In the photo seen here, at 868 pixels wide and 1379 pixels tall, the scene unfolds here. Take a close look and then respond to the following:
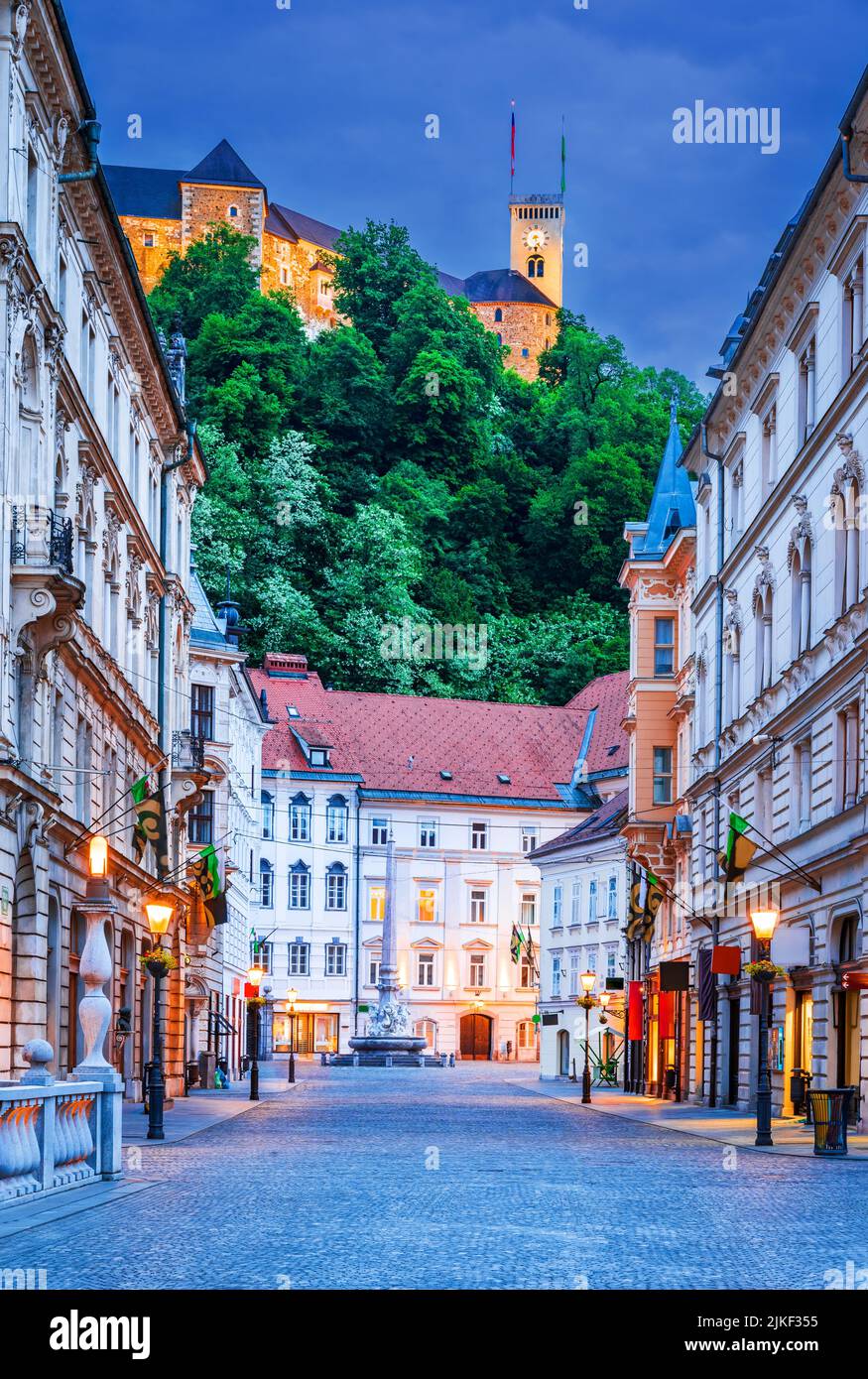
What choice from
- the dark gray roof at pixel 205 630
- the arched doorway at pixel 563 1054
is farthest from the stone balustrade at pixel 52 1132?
the arched doorway at pixel 563 1054

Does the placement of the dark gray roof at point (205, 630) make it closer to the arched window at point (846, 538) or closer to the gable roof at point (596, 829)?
the gable roof at point (596, 829)

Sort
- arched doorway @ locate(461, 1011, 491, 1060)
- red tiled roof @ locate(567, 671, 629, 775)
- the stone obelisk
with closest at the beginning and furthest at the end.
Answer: the stone obelisk, red tiled roof @ locate(567, 671, 629, 775), arched doorway @ locate(461, 1011, 491, 1060)

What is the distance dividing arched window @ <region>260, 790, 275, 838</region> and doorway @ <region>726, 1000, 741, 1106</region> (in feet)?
160

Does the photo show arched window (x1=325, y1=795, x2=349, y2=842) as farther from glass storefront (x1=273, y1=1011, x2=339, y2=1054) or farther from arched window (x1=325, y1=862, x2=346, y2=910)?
glass storefront (x1=273, y1=1011, x2=339, y2=1054)

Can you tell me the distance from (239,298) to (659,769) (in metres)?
60.6

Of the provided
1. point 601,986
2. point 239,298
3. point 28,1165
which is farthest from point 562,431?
point 28,1165

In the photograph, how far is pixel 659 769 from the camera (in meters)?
50.4

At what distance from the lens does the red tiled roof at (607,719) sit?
9025 centimetres

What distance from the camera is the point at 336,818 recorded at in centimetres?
9000

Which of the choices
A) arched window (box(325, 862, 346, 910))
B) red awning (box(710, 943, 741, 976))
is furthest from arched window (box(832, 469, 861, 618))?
arched window (box(325, 862, 346, 910))

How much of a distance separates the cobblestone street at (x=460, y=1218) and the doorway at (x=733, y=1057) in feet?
37.6

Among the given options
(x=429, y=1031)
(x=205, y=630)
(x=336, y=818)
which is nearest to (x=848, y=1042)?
(x=205, y=630)

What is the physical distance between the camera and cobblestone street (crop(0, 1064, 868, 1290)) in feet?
37.7
